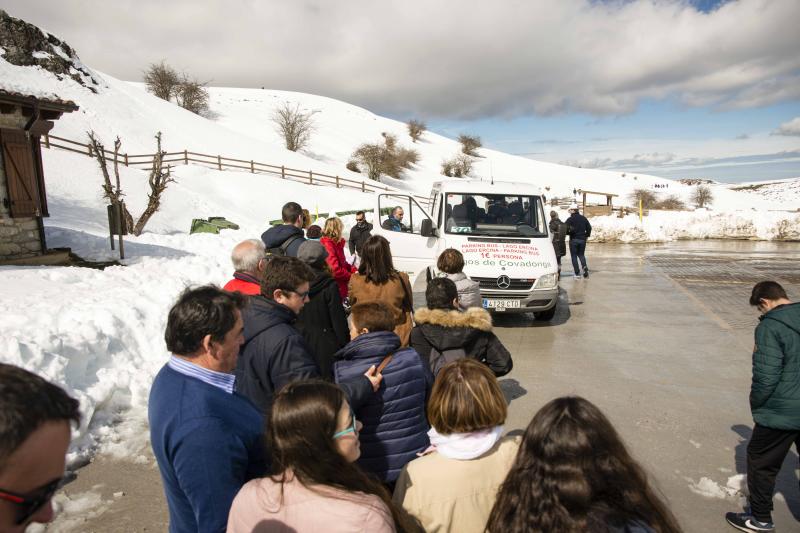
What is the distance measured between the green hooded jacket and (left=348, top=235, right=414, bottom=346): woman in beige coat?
8.70 feet

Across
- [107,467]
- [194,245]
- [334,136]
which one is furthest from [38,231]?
[334,136]

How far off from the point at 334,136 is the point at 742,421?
61639 millimetres

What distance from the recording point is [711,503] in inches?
146

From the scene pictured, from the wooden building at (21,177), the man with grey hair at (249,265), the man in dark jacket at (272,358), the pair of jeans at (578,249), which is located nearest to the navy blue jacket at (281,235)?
the man with grey hair at (249,265)

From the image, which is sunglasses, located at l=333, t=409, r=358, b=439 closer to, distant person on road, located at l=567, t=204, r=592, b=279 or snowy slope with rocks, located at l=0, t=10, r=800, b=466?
snowy slope with rocks, located at l=0, t=10, r=800, b=466

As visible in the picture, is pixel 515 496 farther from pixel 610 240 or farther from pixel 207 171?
pixel 207 171

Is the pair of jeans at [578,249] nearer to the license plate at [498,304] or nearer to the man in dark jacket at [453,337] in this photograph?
the license plate at [498,304]

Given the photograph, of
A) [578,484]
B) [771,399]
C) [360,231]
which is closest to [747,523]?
[771,399]

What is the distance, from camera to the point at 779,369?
10.5 ft

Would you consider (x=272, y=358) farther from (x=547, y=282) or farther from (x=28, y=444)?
(x=547, y=282)

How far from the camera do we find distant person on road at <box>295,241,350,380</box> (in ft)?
12.9

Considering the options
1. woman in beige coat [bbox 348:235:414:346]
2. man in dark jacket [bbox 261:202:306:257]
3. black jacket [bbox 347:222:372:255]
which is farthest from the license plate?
woman in beige coat [bbox 348:235:414:346]

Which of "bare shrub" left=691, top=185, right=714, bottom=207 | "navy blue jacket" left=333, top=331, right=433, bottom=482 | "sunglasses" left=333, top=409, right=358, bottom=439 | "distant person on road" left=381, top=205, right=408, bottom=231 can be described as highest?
"bare shrub" left=691, top=185, right=714, bottom=207

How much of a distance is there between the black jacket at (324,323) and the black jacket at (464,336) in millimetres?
645
